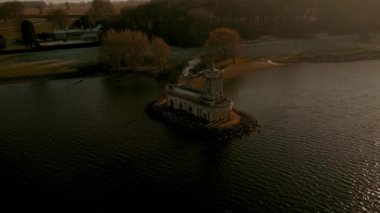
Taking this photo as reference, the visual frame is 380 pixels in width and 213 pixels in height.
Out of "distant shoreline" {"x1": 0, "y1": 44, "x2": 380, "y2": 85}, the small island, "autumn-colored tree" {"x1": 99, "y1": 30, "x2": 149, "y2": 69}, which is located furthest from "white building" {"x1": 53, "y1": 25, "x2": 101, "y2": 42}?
the small island

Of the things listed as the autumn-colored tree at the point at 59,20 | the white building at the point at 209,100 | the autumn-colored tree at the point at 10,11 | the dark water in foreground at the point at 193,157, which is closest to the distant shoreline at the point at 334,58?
the dark water in foreground at the point at 193,157

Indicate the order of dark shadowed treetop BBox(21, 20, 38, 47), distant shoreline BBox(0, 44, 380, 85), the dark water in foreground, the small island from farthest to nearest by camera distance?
dark shadowed treetop BBox(21, 20, 38, 47) < distant shoreline BBox(0, 44, 380, 85) < the small island < the dark water in foreground

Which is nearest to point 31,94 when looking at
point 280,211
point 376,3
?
point 280,211

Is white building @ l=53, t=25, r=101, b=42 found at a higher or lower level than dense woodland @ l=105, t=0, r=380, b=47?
lower

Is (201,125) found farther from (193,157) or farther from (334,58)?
(334,58)

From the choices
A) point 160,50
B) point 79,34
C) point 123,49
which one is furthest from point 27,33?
point 160,50

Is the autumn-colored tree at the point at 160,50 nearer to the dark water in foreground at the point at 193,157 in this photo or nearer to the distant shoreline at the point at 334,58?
the dark water in foreground at the point at 193,157

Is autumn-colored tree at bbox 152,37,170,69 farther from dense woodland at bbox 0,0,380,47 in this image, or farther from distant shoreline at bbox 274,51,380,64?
dense woodland at bbox 0,0,380,47
